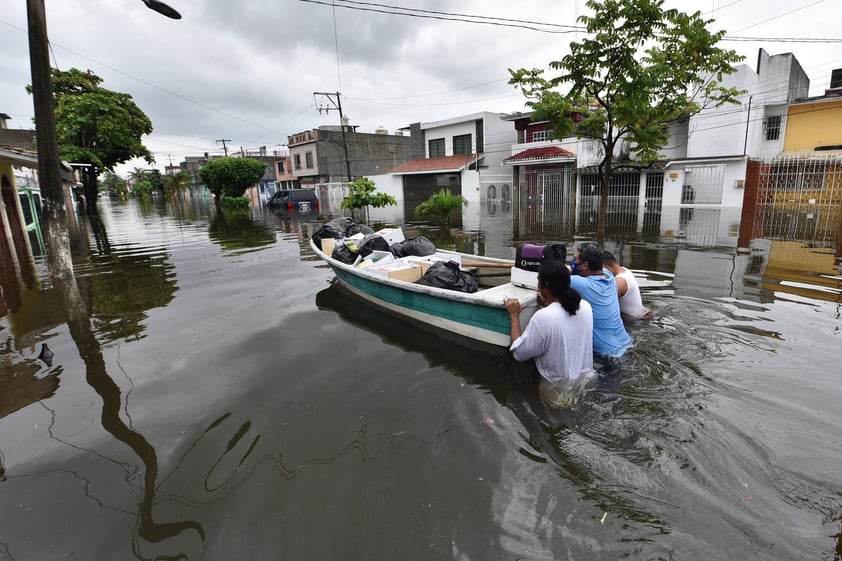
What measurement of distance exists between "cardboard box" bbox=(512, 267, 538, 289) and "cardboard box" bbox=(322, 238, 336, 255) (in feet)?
16.0

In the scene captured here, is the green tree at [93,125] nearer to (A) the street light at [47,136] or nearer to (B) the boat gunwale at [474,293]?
(A) the street light at [47,136]

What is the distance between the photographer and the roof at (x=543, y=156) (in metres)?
24.7

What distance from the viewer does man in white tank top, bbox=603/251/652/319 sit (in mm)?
5098

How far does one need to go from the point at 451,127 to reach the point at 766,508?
32992 mm

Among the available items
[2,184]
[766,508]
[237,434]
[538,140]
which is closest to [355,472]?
[237,434]

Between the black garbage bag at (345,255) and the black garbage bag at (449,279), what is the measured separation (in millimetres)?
2329

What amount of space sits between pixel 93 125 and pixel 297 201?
13.1 meters

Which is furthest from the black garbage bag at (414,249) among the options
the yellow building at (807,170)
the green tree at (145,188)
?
the green tree at (145,188)

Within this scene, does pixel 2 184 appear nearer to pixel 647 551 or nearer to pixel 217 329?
pixel 217 329

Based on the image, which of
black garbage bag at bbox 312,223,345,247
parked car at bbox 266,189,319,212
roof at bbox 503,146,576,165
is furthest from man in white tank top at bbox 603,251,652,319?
parked car at bbox 266,189,319,212

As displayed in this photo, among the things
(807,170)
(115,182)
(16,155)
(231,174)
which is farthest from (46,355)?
(115,182)

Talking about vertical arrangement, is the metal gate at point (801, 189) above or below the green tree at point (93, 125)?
below

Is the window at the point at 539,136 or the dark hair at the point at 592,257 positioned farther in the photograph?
the window at the point at 539,136

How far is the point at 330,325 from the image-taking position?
20.9 ft
